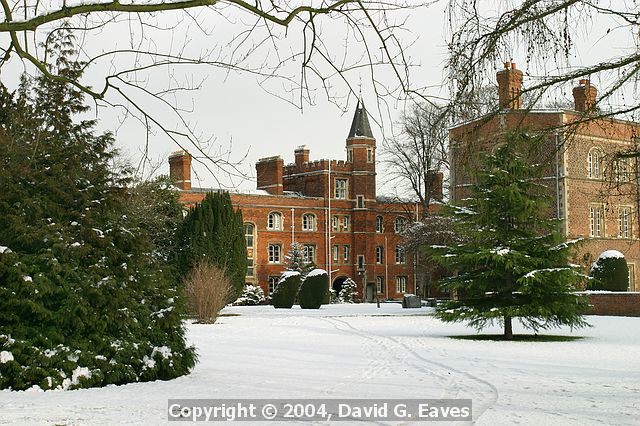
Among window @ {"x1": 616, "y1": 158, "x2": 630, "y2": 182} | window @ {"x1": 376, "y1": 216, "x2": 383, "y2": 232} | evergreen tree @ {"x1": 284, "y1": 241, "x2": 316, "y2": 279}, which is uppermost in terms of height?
window @ {"x1": 376, "y1": 216, "x2": 383, "y2": 232}

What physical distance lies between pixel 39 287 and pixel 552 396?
6276mm

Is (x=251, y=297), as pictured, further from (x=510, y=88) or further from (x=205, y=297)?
(x=510, y=88)

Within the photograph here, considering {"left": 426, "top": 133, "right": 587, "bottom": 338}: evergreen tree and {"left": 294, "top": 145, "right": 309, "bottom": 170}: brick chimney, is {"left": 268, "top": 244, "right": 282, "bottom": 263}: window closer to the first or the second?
{"left": 294, "top": 145, "right": 309, "bottom": 170}: brick chimney

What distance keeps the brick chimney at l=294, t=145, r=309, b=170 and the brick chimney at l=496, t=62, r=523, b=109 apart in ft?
168

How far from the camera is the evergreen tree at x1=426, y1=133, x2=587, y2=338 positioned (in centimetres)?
1819

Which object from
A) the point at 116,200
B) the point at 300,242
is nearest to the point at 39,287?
the point at 116,200

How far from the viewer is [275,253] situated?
53344 millimetres

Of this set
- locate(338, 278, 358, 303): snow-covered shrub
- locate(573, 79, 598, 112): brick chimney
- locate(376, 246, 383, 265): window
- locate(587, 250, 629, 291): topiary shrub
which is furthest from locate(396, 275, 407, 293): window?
locate(573, 79, 598, 112): brick chimney

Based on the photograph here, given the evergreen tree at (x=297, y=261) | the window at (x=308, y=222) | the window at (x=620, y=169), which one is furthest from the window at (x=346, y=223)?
the window at (x=620, y=169)

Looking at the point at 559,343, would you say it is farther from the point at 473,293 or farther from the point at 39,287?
the point at 39,287

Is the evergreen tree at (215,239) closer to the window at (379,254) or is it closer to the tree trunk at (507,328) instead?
the tree trunk at (507,328)

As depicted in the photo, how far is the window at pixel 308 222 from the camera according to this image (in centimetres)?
5486

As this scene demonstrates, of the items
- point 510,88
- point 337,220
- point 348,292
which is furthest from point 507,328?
point 337,220

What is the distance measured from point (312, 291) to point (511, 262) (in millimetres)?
19092
